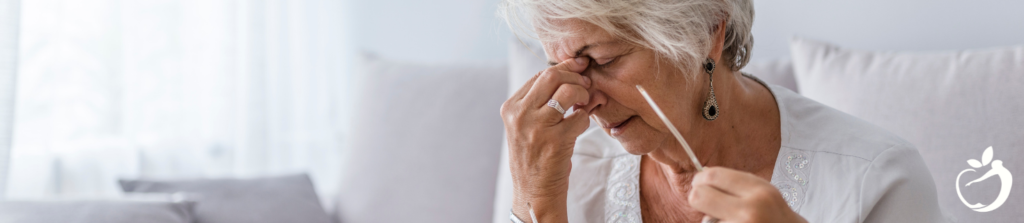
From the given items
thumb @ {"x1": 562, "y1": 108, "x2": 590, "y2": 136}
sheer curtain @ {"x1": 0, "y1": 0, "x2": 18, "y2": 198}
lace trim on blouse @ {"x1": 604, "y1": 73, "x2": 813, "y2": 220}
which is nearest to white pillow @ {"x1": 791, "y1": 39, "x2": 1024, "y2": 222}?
lace trim on blouse @ {"x1": 604, "y1": 73, "x2": 813, "y2": 220}

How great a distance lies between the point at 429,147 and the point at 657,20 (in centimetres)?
93

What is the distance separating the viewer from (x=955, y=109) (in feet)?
3.83

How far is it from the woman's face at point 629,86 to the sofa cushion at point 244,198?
3.11 feet

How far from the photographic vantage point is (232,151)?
241cm

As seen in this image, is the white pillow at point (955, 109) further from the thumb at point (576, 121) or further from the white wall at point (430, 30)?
the white wall at point (430, 30)

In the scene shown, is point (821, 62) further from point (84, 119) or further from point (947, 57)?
point (84, 119)

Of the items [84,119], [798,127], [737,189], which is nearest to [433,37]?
[84,119]

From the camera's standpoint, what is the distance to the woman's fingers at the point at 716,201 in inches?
25.4

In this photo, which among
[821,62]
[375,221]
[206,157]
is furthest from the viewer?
Result: [206,157]

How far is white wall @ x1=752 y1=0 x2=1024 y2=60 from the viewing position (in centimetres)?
141

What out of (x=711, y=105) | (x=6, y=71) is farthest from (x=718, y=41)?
(x=6, y=71)

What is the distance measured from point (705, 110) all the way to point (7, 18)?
1.72m

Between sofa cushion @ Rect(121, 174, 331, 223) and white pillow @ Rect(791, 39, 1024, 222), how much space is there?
1.32 meters

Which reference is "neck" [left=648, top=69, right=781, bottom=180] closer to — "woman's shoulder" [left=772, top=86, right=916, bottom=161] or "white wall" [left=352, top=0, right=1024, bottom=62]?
"woman's shoulder" [left=772, top=86, right=916, bottom=161]
